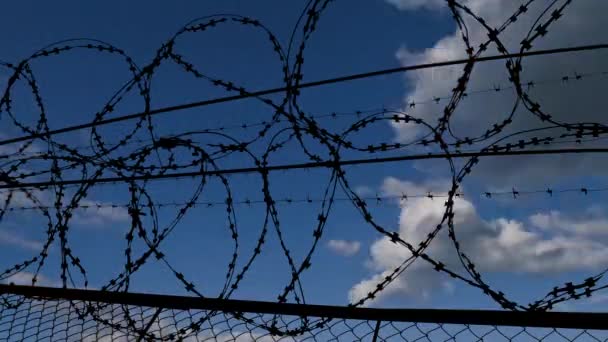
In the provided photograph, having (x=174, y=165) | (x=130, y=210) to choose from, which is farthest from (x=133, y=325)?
(x=174, y=165)

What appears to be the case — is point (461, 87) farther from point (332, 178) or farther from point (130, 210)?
point (130, 210)

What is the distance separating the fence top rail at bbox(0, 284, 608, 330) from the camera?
7.80 ft

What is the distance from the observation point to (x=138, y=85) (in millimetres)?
4441

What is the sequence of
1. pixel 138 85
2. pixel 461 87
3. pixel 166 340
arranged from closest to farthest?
pixel 166 340 < pixel 461 87 < pixel 138 85

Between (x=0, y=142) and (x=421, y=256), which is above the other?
(x=0, y=142)

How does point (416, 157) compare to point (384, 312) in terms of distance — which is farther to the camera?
point (416, 157)

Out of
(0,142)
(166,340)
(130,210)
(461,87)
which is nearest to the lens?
(166,340)

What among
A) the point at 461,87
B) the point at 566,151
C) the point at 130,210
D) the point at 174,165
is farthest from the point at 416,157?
the point at 130,210

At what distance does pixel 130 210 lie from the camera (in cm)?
416

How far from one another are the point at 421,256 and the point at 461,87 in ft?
3.66

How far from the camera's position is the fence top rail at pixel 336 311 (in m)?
2.38

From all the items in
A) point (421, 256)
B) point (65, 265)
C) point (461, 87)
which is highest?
point (461, 87)

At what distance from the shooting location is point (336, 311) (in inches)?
111

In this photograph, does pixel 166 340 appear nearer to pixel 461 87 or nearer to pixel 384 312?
pixel 384 312
